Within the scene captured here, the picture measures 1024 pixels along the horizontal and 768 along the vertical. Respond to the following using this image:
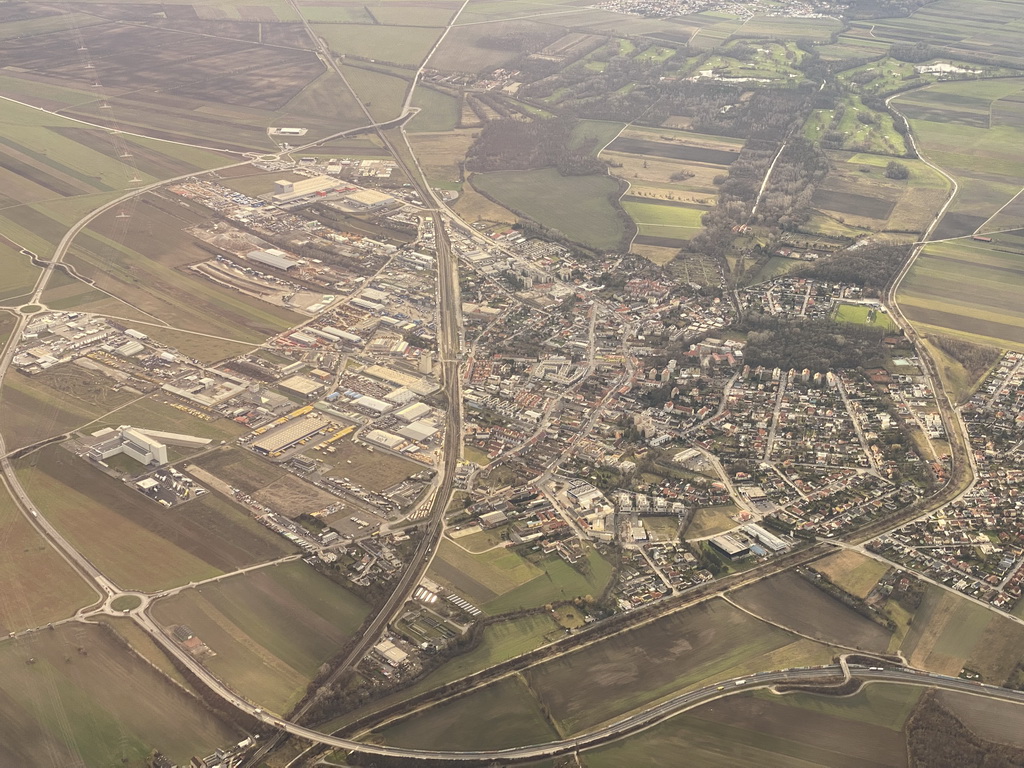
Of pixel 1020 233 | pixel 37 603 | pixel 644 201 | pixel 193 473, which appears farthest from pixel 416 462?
pixel 1020 233

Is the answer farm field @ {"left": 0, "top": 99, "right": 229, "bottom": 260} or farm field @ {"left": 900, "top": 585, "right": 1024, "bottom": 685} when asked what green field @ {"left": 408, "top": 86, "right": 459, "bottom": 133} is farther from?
farm field @ {"left": 900, "top": 585, "right": 1024, "bottom": 685}

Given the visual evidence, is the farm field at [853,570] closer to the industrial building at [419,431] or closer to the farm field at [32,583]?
the industrial building at [419,431]

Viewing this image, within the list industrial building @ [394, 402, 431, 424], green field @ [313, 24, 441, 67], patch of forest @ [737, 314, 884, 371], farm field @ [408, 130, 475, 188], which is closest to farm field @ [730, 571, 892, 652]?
industrial building @ [394, 402, 431, 424]

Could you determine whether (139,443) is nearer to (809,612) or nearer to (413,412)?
(413,412)

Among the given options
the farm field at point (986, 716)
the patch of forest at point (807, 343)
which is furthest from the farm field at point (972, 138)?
the farm field at point (986, 716)

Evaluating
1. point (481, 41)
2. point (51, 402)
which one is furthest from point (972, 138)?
point (51, 402)

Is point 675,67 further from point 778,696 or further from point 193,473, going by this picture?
point 778,696
